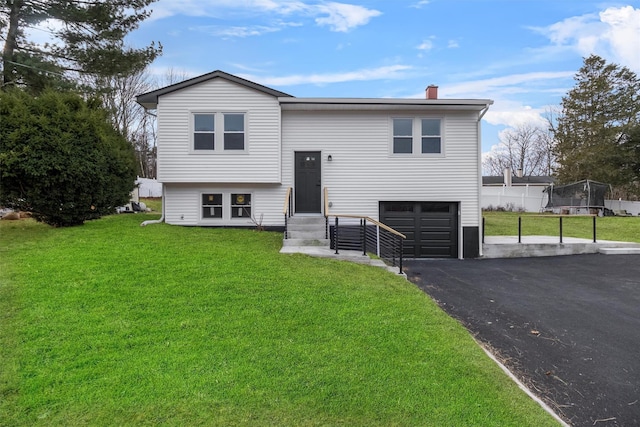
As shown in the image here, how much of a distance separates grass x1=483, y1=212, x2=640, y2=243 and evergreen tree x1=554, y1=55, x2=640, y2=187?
7577mm

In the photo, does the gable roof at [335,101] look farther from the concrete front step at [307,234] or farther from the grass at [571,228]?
the grass at [571,228]

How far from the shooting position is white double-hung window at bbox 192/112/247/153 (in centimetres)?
1072

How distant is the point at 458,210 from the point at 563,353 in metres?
7.56

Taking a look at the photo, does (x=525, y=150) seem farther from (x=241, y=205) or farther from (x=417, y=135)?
(x=241, y=205)

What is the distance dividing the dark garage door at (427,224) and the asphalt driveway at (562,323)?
57.8 inches

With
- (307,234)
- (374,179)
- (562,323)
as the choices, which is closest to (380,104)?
(374,179)

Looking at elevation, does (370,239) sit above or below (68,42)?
below

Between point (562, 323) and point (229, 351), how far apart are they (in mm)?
4852

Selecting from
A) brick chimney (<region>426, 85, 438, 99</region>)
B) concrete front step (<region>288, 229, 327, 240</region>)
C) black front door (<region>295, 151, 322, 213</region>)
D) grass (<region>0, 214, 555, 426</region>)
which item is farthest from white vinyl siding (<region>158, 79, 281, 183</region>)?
brick chimney (<region>426, 85, 438, 99</region>)

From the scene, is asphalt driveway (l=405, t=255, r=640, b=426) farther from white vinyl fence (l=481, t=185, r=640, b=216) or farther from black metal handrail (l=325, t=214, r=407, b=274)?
white vinyl fence (l=481, t=185, r=640, b=216)

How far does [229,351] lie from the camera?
3.51 meters

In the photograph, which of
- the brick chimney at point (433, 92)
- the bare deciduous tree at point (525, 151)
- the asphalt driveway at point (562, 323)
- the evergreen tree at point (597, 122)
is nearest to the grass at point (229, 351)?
the asphalt driveway at point (562, 323)

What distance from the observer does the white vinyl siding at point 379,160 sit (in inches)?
441

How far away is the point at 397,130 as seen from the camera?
11320mm
